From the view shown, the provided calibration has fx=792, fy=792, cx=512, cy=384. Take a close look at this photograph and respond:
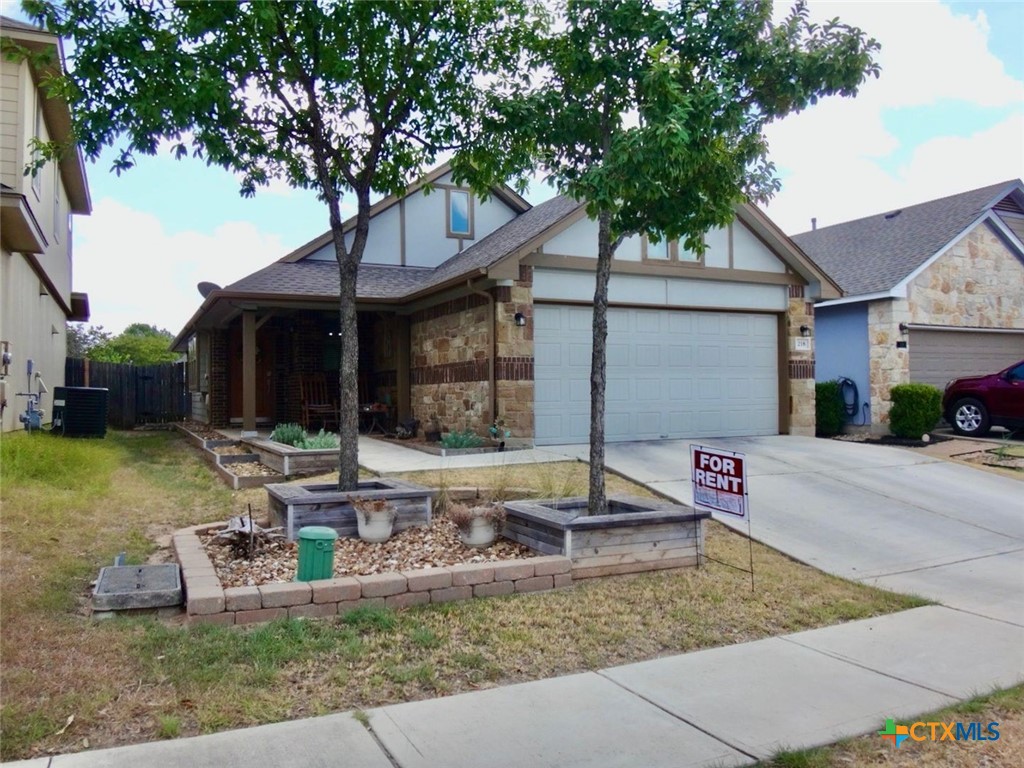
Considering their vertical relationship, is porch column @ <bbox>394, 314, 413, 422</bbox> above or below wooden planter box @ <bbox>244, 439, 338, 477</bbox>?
above

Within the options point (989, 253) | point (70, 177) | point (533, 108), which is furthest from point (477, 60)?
point (989, 253)

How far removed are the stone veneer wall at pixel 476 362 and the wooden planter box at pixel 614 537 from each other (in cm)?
528

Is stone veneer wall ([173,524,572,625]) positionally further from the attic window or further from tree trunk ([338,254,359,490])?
the attic window

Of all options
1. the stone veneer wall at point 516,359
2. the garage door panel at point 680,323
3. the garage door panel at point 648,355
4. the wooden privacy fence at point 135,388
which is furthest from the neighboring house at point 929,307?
the wooden privacy fence at point 135,388

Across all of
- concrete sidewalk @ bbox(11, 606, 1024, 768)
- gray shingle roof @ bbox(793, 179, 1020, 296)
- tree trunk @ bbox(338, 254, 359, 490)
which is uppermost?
gray shingle roof @ bbox(793, 179, 1020, 296)

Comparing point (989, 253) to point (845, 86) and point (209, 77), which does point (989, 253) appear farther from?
point (209, 77)

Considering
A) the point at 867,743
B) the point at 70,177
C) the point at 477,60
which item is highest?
the point at 70,177

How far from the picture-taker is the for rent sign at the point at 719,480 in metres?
5.98

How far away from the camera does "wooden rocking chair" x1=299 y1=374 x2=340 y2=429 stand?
1595 centimetres

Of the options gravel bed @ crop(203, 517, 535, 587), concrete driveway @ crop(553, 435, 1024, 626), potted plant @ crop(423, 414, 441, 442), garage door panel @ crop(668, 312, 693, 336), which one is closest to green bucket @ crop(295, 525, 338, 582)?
gravel bed @ crop(203, 517, 535, 587)

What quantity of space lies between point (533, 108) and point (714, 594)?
440 centimetres

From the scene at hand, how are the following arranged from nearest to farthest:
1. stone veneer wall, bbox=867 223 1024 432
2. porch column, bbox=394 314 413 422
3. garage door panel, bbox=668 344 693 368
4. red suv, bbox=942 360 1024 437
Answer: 1. garage door panel, bbox=668 344 693 368
2. red suv, bbox=942 360 1024 437
3. porch column, bbox=394 314 413 422
4. stone veneer wall, bbox=867 223 1024 432

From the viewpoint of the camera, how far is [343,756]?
11.0ft

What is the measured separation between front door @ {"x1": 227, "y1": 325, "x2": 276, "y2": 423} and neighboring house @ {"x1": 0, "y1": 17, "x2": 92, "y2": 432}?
3.71 metres
